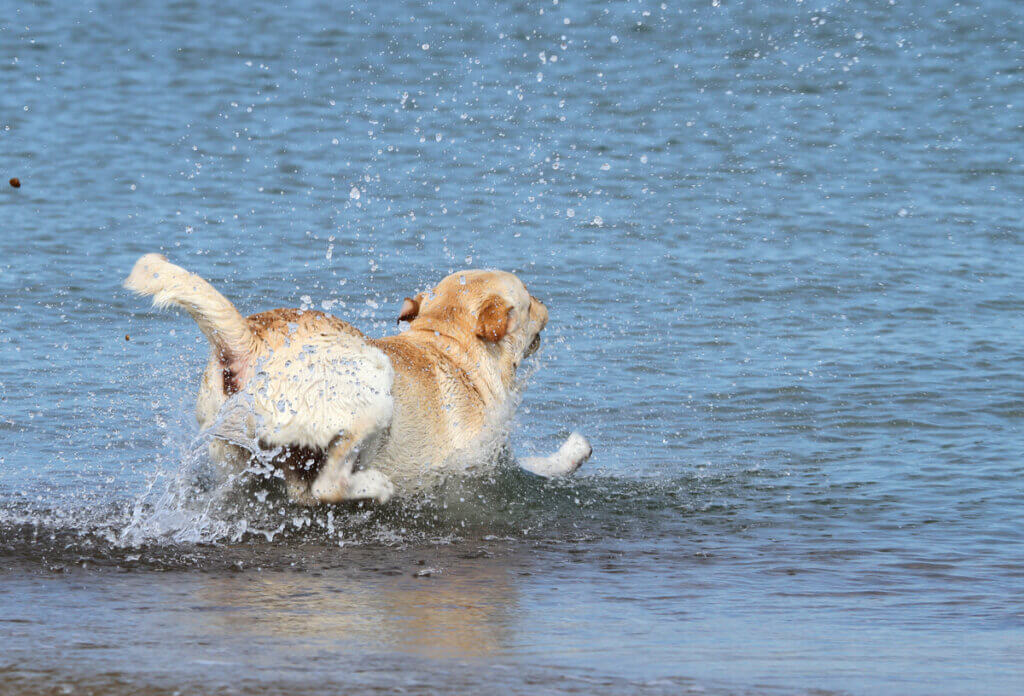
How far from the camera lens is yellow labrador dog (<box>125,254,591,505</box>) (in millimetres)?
5566

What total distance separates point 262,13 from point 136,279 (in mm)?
19253

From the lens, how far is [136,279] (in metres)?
5.30

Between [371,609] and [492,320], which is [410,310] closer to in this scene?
[492,320]

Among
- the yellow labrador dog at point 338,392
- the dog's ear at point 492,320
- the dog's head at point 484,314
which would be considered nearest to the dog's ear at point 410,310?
the dog's head at point 484,314

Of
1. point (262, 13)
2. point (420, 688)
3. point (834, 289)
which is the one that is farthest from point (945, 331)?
point (262, 13)

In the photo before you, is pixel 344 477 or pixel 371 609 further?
pixel 344 477

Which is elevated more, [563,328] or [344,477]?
[344,477]

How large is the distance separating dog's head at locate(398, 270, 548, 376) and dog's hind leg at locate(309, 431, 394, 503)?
1.10m

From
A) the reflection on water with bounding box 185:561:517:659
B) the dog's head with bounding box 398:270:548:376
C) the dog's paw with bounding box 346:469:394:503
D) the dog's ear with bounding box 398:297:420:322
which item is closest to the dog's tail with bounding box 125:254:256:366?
the dog's paw with bounding box 346:469:394:503

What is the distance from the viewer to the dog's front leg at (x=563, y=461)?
7.20 m

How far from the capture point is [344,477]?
5824mm

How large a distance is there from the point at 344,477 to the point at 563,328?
4.81 m

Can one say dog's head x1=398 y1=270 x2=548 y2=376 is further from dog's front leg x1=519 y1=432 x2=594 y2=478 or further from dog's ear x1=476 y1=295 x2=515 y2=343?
dog's front leg x1=519 y1=432 x2=594 y2=478

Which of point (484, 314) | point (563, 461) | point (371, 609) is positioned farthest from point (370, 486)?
point (563, 461)
